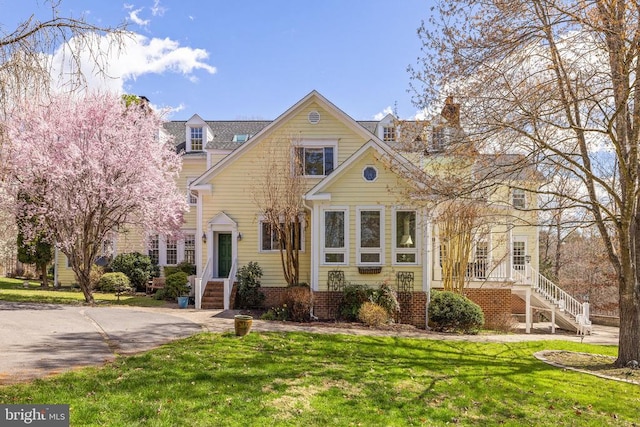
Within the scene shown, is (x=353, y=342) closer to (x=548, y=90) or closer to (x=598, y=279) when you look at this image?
(x=548, y=90)

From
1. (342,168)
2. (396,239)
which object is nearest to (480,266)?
(396,239)

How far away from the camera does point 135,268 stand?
21.9m

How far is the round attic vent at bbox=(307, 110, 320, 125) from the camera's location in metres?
17.8

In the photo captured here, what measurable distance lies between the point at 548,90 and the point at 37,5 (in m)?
9.44

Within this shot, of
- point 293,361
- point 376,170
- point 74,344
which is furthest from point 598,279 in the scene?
point 74,344

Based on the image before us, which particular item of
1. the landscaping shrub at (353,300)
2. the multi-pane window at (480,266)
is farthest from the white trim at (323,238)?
the multi-pane window at (480,266)

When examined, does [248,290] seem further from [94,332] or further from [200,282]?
[94,332]

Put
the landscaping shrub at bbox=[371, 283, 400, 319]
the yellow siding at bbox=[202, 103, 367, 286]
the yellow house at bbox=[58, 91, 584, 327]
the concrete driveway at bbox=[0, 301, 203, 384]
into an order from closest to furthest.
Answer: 1. the concrete driveway at bbox=[0, 301, 203, 384]
2. the landscaping shrub at bbox=[371, 283, 400, 319]
3. the yellow house at bbox=[58, 91, 584, 327]
4. the yellow siding at bbox=[202, 103, 367, 286]

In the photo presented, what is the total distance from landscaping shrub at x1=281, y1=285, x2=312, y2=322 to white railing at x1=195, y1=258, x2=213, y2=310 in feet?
12.1

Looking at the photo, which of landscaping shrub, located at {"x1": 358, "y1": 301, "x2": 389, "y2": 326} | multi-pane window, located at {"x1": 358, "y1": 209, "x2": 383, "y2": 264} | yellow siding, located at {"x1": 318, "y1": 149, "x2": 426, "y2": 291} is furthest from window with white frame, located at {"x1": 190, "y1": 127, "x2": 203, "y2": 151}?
landscaping shrub, located at {"x1": 358, "y1": 301, "x2": 389, "y2": 326}

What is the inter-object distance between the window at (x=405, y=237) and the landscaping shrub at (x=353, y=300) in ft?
5.76

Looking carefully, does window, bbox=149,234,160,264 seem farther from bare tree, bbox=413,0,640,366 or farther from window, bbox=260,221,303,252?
bare tree, bbox=413,0,640,366

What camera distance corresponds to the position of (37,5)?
4926mm

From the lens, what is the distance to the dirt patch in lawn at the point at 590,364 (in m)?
8.98
